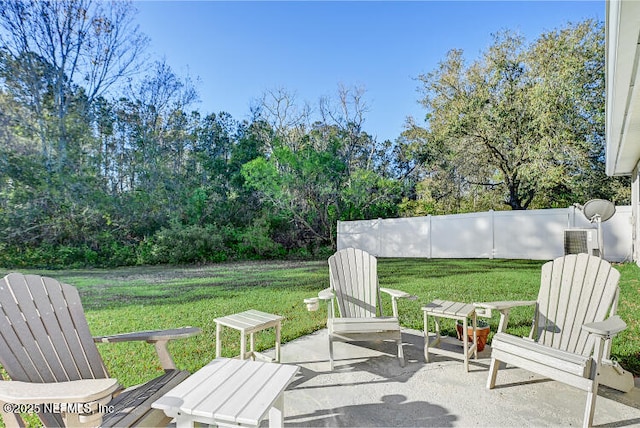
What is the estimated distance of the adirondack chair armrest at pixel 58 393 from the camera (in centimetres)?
112

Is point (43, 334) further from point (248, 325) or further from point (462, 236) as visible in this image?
point (462, 236)

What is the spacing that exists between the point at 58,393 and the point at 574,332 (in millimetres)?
2755

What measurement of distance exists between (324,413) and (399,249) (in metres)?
9.07

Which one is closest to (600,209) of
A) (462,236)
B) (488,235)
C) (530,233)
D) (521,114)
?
(530,233)

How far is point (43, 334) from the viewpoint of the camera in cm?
160

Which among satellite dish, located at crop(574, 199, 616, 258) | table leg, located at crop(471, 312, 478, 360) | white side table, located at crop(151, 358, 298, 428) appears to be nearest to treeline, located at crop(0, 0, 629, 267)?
satellite dish, located at crop(574, 199, 616, 258)

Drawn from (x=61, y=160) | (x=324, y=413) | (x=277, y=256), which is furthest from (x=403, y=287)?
(x=61, y=160)

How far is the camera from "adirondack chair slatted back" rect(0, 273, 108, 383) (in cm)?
149

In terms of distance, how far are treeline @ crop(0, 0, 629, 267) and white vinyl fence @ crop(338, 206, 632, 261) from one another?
1667 mm

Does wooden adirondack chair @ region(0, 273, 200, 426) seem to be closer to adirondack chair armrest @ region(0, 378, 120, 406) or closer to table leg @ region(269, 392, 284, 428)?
adirondack chair armrest @ region(0, 378, 120, 406)

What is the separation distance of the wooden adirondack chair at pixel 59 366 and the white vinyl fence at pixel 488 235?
8807 mm

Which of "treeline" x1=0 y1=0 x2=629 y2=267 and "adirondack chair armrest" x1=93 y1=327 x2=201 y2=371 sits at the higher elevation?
"treeline" x1=0 y1=0 x2=629 y2=267

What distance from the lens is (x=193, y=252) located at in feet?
33.8

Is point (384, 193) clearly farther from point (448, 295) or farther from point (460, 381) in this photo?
point (460, 381)
